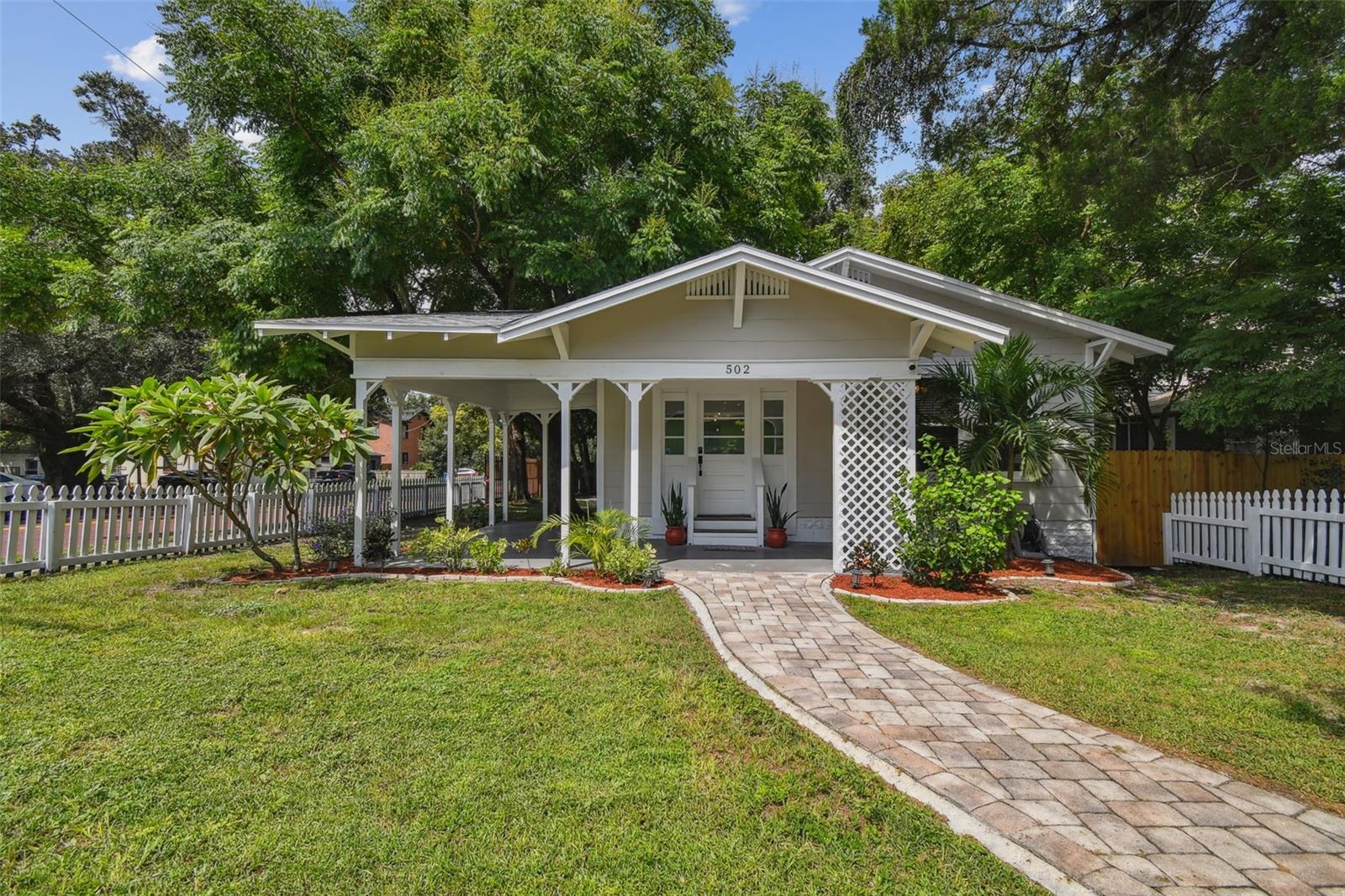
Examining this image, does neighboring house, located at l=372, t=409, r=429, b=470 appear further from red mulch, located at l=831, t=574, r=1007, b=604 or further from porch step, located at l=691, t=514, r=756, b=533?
red mulch, located at l=831, t=574, r=1007, b=604

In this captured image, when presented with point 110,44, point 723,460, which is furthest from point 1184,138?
point 110,44

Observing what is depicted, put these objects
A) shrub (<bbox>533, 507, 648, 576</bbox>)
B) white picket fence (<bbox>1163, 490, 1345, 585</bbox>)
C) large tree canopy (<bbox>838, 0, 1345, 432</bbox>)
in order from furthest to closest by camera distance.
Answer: shrub (<bbox>533, 507, 648, 576</bbox>), white picket fence (<bbox>1163, 490, 1345, 585</bbox>), large tree canopy (<bbox>838, 0, 1345, 432</bbox>)

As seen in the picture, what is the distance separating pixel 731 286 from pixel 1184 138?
5746 mm

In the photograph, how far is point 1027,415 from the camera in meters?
8.41

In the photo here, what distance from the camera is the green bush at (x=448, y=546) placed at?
26.8 feet

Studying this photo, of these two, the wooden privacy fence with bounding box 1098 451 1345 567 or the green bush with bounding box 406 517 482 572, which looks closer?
the green bush with bounding box 406 517 482 572

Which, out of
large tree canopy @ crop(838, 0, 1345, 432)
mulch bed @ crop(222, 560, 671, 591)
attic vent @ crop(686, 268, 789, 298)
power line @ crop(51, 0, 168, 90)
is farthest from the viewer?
power line @ crop(51, 0, 168, 90)

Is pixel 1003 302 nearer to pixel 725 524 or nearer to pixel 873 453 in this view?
pixel 873 453

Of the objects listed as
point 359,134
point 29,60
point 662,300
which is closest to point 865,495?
point 662,300

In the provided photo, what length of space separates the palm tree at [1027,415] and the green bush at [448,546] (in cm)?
675

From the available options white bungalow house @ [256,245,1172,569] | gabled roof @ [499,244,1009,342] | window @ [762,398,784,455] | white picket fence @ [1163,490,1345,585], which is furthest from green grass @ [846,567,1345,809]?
window @ [762,398,784,455]

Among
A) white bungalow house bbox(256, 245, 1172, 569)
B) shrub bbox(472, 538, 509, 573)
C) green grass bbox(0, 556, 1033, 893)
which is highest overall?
white bungalow house bbox(256, 245, 1172, 569)

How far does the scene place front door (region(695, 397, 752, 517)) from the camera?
10.6 m

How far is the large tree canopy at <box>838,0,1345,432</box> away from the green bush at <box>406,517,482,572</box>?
9006mm
